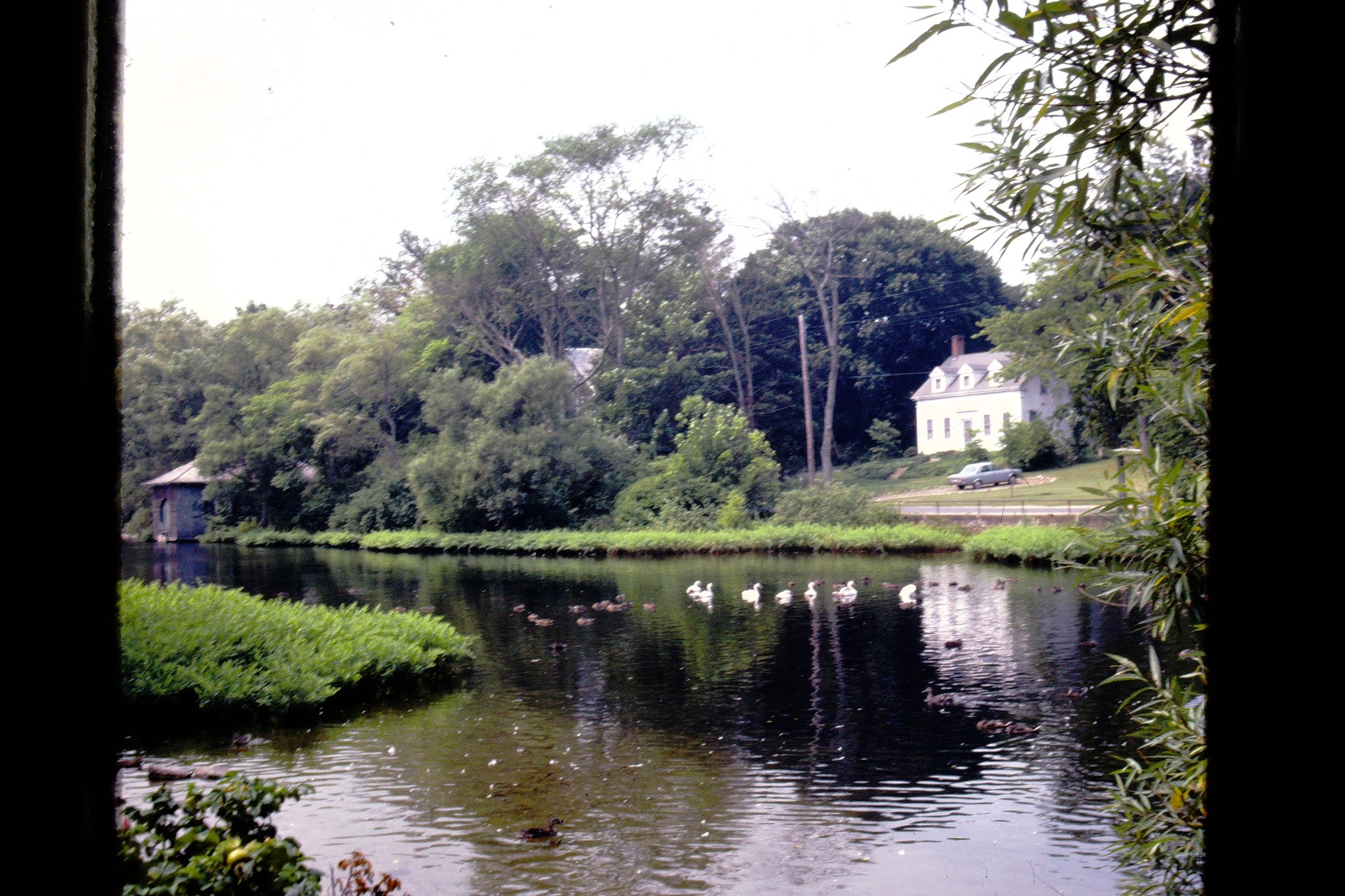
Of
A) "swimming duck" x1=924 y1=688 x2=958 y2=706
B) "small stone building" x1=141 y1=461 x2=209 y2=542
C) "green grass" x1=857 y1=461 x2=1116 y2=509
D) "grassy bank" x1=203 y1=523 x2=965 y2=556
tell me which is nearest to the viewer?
"swimming duck" x1=924 y1=688 x2=958 y2=706

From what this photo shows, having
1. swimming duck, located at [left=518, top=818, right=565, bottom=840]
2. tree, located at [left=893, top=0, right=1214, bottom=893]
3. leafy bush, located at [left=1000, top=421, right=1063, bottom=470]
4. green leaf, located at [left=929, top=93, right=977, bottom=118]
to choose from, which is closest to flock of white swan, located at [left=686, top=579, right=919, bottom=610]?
swimming duck, located at [left=518, top=818, right=565, bottom=840]

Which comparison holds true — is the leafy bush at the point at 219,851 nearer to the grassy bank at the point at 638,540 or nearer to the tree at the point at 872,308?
the grassy bank at the point at 638,540

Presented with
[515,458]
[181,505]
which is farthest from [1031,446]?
[181,505]

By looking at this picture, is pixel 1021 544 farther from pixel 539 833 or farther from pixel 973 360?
pixel 973 360

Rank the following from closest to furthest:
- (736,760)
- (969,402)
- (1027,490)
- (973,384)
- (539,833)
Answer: (539,833) → (736,760) → (1027,490) → (973,384) → (969,402)

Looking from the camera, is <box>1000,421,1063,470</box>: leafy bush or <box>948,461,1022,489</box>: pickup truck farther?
A: <box>1000,421,1063,470</box>: leafy bush

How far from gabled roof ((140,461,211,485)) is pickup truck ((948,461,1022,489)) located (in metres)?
22.6

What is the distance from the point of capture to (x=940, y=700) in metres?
8.79

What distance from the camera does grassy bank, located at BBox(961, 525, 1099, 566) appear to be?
750 inches

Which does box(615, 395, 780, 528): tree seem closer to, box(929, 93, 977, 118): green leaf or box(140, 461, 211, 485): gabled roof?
box(140, 461, 211, 485): gabled roof

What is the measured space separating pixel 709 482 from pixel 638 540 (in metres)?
3.78

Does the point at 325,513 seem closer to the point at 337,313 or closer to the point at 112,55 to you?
the point at 337,313

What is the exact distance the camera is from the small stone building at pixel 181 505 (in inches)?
1096

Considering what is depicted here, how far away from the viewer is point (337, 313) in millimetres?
33062
